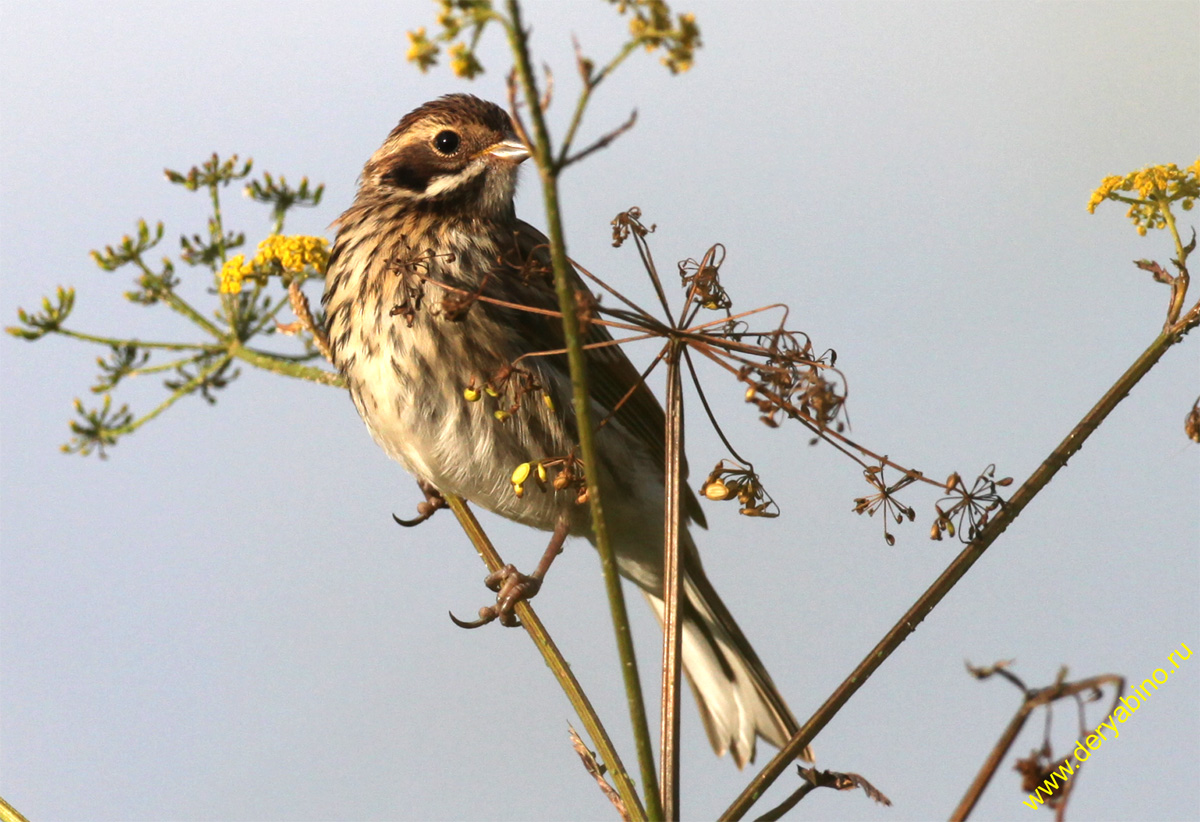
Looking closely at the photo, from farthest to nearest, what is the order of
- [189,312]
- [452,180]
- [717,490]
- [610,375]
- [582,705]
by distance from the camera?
1. [452,180]
2. [610,375]
3. [189,312]
4. [582,705]
5. [717,490]

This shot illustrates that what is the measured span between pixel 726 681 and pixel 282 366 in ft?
8.96

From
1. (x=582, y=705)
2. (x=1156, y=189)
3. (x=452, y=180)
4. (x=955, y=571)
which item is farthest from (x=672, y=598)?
(x=452, y=180)

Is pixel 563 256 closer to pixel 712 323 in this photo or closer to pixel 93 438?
pixel 712 323

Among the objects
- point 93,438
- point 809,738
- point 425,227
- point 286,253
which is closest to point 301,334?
point 286,253

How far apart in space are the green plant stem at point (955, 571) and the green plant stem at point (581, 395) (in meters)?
0.40

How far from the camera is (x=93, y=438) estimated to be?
13.7 ft

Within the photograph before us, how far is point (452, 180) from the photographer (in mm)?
5465

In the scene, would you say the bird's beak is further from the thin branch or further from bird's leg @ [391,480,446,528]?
the thin branch

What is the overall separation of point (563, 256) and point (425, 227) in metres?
3.66

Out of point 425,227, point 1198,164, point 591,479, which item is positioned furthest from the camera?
point 425,227

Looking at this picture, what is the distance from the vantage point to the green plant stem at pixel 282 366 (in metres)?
4.09

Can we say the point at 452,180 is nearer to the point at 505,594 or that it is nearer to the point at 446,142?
the point at 446,142

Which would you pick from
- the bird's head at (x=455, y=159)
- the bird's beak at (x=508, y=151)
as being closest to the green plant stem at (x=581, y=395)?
the bird's beak at (x=508, y=151)

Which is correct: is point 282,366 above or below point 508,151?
below
